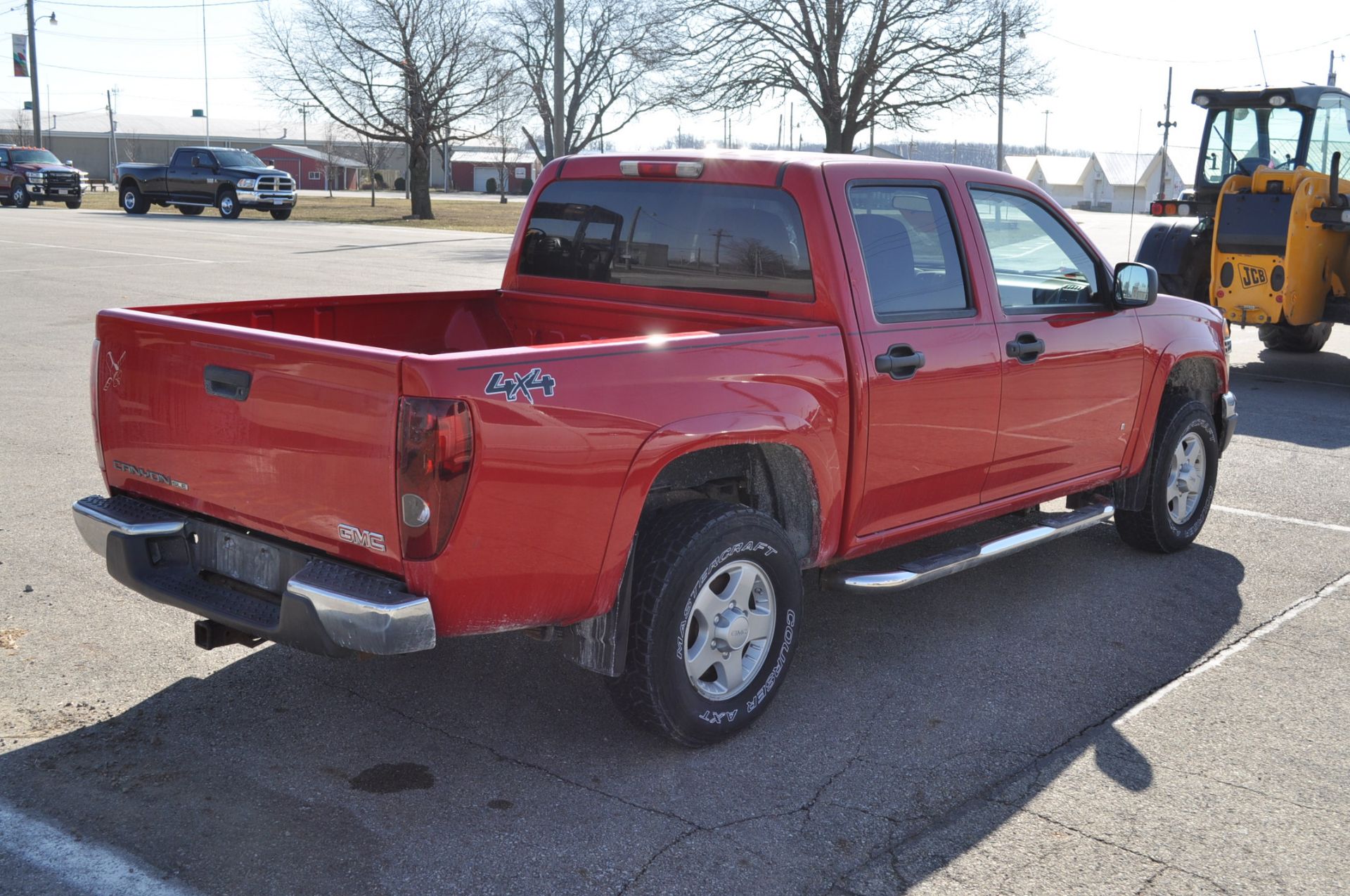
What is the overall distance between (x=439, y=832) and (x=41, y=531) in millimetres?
3573

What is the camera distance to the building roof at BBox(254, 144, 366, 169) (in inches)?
3968

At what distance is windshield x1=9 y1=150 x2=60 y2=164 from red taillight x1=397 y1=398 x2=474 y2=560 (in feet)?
151

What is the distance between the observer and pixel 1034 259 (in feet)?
18.1

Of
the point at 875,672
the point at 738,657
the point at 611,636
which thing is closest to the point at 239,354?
the point at 611,636

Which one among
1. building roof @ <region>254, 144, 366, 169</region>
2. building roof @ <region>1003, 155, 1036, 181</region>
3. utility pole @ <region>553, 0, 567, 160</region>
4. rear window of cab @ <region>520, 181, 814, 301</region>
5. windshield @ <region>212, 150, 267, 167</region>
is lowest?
rear window of cab @ <region>520, 181, 814, 301</region>

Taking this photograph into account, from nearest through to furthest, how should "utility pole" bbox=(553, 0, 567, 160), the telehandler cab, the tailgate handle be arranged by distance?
the tailgate handle → the telehandler cab → "utility pole" bbox=(553, 0, 567, 160)

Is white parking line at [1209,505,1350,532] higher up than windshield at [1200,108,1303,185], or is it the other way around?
windshield at [1200,108,1303,185]

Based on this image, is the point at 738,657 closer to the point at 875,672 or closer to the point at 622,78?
the point at 875,672

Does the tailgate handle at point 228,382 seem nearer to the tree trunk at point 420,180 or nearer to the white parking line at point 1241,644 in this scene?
the white parking line at point 1241,644

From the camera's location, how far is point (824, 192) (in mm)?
4574

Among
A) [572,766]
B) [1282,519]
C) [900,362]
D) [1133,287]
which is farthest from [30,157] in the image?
[572,766]

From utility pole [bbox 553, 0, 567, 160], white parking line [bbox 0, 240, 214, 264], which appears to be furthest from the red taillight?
utility pole [bbox 553, 0, 567, 160]

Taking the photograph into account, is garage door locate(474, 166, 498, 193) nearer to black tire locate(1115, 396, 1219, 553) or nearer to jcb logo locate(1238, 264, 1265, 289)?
jcb logo locate(1238, 264, 1265, 289)

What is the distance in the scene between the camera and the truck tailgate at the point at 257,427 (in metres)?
3.41
